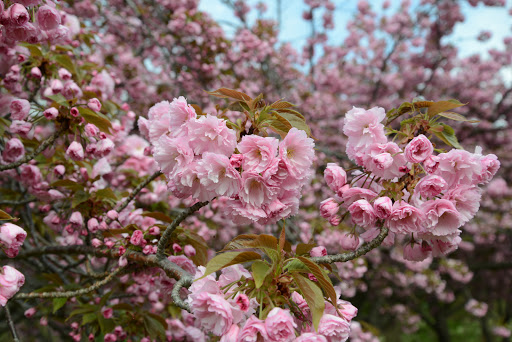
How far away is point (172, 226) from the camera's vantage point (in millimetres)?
1362

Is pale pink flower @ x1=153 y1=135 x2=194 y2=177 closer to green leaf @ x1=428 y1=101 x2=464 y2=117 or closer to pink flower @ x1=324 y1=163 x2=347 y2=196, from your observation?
pink flower @ x1=324 y1=163 x2=347 y2=196

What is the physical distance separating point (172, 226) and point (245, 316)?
45 cm

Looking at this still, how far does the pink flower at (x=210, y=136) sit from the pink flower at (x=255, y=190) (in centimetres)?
11

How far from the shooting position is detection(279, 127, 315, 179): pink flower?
117cm

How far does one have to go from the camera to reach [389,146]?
4.09 feet

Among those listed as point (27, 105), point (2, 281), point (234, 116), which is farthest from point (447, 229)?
point (234, 116)

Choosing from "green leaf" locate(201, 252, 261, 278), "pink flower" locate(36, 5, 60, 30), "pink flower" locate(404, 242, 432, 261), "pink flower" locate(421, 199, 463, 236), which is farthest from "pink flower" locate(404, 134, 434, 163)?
"pink flower" locate(36, 5, 60, 30)

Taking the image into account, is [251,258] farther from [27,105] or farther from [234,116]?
[234,116]

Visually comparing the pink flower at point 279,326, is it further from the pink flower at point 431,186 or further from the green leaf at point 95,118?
the green leaf at point 95,118

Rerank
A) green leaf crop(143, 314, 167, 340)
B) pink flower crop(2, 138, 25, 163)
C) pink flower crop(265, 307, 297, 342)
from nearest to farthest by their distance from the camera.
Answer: pink flower crop(265, 307, 297, 342), pink flower crop(2, 138, 25, 163), green leaf crop(143, 314, 167, 340)

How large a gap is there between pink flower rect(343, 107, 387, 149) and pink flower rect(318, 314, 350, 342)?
23.2 inches

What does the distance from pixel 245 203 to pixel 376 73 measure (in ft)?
30.3

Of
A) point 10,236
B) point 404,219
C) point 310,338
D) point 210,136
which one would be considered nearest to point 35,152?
point 10,236

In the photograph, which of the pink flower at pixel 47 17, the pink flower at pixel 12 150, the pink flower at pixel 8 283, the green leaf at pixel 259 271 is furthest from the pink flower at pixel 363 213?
the pink flower at pixel 12 150
